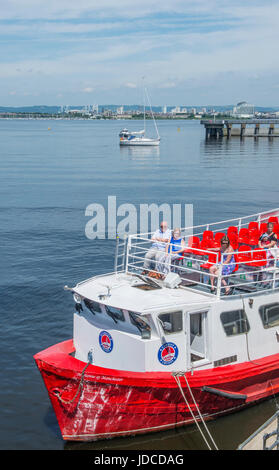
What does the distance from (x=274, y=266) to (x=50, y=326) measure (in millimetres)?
9268

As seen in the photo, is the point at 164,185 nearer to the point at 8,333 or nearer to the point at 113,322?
the point at 8,333

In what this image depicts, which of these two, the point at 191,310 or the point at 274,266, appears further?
the point at 274,266

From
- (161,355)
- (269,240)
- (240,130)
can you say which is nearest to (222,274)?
(269,240)

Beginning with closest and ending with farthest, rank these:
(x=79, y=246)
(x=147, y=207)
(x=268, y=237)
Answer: (x=268, y=237)
(x=79, y=246)
(x=147, y=207)

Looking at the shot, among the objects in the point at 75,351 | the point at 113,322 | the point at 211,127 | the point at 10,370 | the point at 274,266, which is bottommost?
the point at 10,370

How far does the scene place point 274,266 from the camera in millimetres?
14227

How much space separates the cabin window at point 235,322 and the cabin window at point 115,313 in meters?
2.64

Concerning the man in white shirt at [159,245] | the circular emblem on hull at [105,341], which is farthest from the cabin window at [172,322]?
the man in white shirt at [159,245]

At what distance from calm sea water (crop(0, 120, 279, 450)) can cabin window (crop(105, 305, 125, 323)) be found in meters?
3.21

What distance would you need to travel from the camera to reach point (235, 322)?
13.2 metres

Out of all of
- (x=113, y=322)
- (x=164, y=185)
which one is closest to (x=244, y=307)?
(x=113, y=322)

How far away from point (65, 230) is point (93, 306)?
821 inches

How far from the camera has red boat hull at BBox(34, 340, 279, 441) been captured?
472 inches

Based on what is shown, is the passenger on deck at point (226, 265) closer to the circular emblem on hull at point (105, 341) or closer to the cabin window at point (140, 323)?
the cabin window at point (140, 323)
